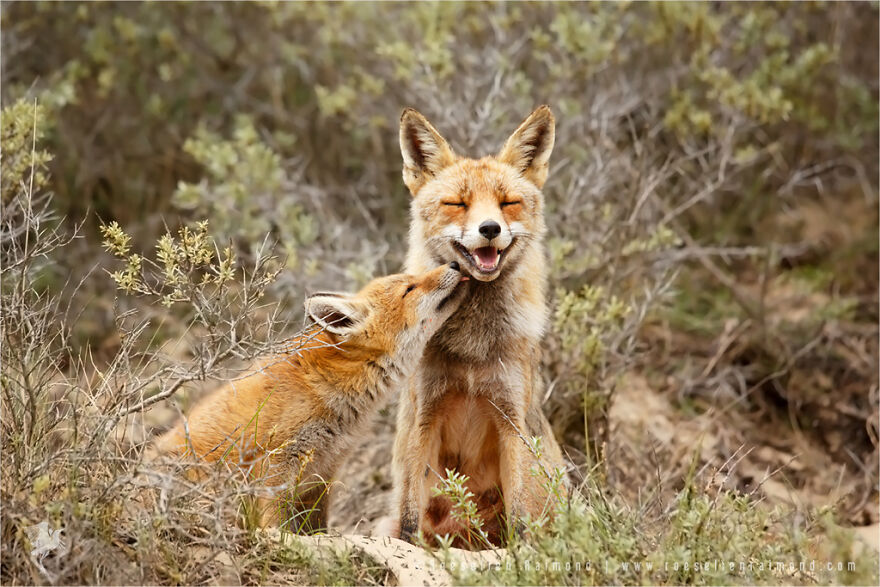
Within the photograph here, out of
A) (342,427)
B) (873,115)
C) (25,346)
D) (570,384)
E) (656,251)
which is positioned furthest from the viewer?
(873,115)

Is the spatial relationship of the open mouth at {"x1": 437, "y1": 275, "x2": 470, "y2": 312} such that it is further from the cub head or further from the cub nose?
the cub nose

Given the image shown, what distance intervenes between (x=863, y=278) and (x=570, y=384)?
4.45m

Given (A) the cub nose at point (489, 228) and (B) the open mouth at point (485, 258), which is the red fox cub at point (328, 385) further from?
(A) the cub nose at point (489, 228)

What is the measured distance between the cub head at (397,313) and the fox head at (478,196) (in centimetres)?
17

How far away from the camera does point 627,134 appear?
345 inches

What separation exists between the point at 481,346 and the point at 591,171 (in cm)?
255

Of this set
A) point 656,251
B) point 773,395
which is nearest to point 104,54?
point 656,251

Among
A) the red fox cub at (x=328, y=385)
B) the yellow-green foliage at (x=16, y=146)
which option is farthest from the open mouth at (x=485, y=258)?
the yellow-green foliage at (x=16, y=146)

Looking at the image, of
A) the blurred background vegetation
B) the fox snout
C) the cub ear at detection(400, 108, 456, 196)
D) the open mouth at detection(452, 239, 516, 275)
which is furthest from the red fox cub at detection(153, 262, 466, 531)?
the blurred background vegetation

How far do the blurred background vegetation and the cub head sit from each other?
1240 mm

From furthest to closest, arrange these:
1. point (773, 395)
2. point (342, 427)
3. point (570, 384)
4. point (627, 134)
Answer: point (627, 134) < point (773, 395) < point (570, 384) < point (342, 427)

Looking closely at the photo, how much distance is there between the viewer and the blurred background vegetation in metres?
6.86

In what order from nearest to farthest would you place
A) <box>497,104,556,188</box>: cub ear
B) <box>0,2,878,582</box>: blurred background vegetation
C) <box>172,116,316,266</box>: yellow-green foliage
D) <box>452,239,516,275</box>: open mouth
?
1. <box>452,239,516,275</box>: open mouth
2. <box>497,104,556,188</box>: cub ear
3. <box>0,2,878,582</box>: blurred background vegetation
4. <box>172,116,316,266</box>: yellow-green foliage

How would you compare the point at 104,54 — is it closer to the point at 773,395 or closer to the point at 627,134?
the point at 627,134
